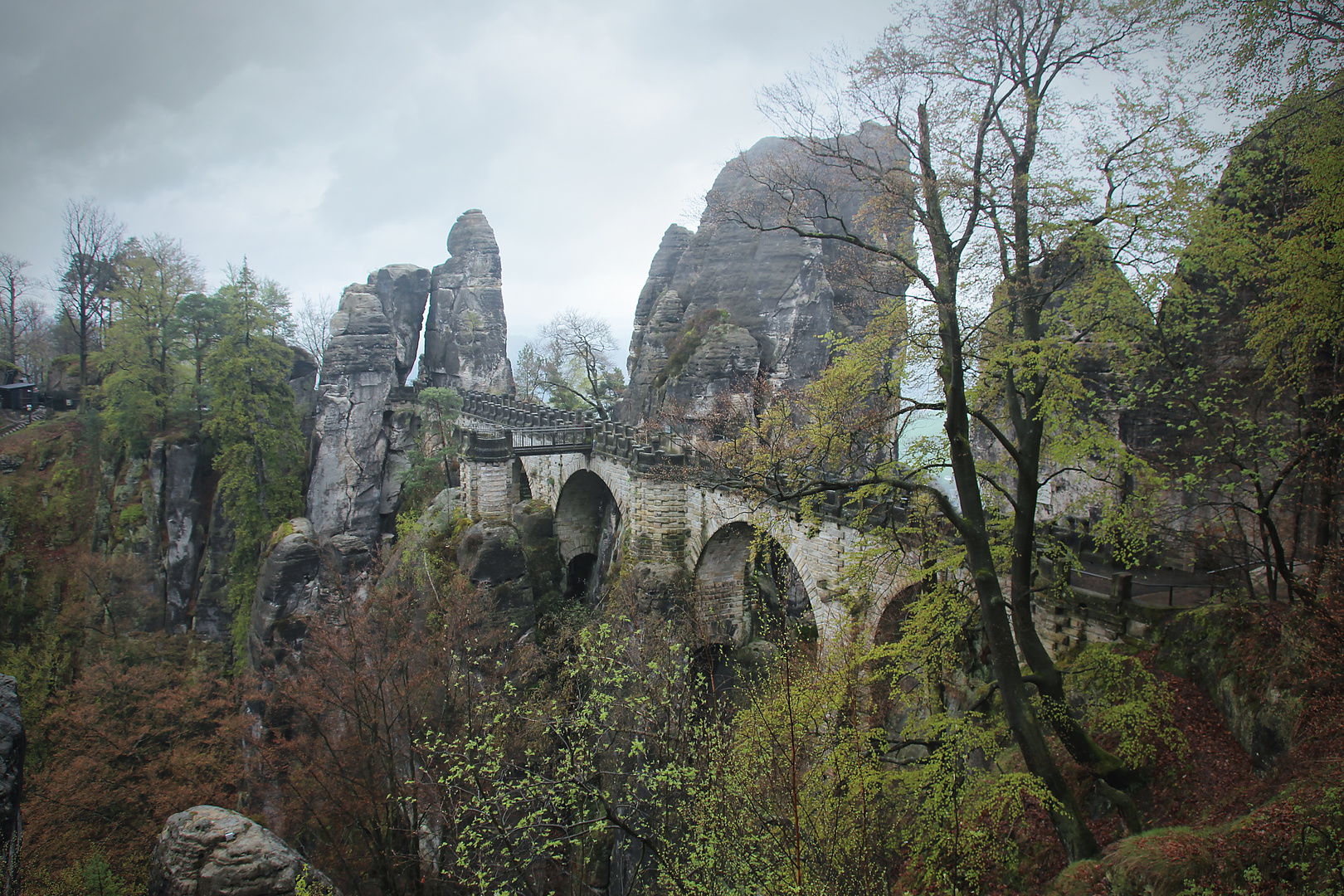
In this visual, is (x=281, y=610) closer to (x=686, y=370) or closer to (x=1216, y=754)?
(x=686, y=370)

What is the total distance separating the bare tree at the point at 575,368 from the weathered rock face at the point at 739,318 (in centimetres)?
194

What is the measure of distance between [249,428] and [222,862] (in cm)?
2479

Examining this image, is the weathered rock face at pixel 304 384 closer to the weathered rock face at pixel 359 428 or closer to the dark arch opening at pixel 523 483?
the weathered rock face at pixel 359 428

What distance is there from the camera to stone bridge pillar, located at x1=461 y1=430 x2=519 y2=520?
25.6 m

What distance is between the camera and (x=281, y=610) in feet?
81.2

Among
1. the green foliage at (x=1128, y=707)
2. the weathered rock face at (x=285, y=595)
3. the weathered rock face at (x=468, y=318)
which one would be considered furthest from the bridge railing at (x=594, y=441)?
the weathered rock face at (x=285, y=595)

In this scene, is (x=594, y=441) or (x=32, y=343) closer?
(x=594, y=441)

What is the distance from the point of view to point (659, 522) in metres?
20.7

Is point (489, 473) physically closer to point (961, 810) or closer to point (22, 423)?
point (961, 810)

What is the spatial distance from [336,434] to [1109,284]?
124 feet

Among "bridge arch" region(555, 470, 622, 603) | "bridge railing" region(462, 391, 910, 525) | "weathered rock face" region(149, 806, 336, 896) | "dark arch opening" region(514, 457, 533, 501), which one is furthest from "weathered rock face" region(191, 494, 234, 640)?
"weathered rock face" region(149, 806, 336, 896)

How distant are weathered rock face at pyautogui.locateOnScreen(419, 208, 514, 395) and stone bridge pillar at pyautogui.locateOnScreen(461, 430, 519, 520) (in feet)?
64.9

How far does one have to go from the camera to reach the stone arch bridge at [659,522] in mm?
16000

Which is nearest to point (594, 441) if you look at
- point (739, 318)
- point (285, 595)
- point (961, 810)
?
point (285, 595)
